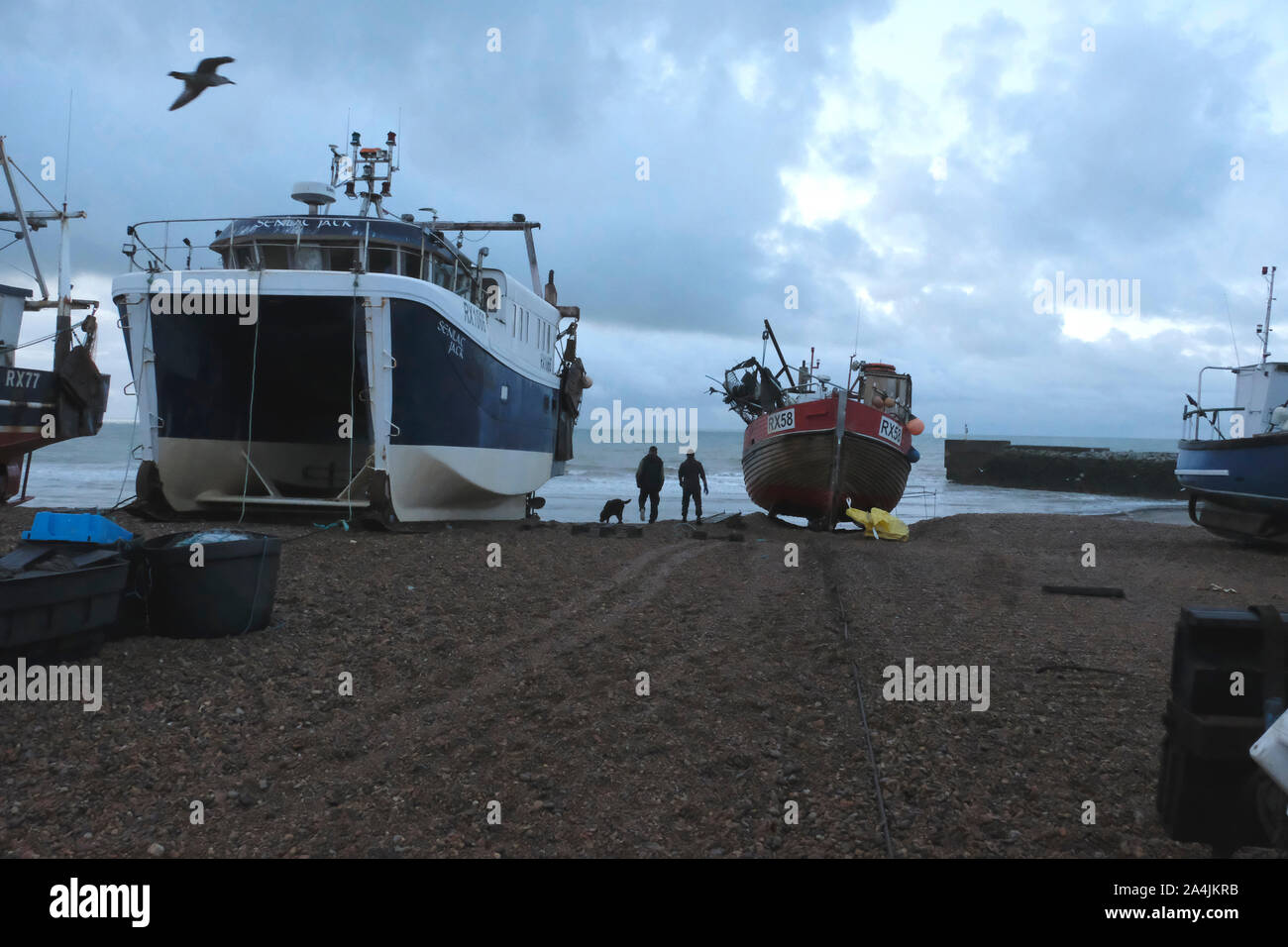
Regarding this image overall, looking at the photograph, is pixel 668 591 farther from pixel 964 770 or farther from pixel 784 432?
pixel 784 432

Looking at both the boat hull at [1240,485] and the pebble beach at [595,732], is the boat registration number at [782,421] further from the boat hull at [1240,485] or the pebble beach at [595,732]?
the pebble beach at [595,732]

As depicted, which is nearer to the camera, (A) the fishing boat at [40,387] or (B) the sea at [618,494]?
(A) the fishing boat at [40,387]

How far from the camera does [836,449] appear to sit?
Answer: 1700cm

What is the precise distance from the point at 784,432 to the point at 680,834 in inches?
576

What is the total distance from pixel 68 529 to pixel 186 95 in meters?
5.07

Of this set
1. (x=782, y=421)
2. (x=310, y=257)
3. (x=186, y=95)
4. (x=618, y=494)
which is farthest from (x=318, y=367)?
(x=618, y=494)

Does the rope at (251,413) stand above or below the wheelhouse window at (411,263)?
below

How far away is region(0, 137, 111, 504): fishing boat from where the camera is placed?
15.9 m

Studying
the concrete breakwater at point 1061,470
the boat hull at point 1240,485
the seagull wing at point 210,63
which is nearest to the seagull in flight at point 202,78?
the seagull wing at point 210,63

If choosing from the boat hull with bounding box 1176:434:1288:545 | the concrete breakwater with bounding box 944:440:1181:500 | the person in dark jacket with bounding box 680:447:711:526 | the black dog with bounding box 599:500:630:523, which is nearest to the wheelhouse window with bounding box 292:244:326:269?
the black dog with bounding box 599:500:630:523

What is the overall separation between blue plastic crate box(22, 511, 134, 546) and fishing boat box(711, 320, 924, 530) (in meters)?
13.5

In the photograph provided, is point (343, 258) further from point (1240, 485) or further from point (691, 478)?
point (1240, 485)

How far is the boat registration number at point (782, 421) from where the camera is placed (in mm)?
17547
